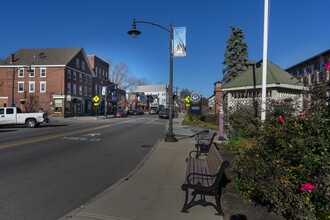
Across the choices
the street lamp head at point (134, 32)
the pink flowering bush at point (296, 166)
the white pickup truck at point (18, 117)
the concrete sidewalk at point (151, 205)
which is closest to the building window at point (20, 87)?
the white pickup truck at point (18, 117)

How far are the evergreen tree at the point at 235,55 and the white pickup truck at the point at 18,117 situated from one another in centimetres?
2482

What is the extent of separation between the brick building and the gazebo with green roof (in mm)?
45937

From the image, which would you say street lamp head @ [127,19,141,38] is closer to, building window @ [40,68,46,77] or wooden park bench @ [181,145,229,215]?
wooden park bench @ [181,145,229,215]

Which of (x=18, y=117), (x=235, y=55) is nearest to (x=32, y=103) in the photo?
(x=18, y=117)

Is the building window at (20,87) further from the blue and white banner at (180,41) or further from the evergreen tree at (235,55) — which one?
the blue and white banner at (180,41)

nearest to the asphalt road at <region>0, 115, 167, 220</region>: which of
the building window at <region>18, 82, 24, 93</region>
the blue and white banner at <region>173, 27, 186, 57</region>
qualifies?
the blue and white banner at <region>173, 27, 186, 57</region>

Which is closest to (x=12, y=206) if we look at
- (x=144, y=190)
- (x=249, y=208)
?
(x=144, y=190)

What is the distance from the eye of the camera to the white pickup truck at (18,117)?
2711 centimetres

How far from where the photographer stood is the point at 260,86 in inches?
533

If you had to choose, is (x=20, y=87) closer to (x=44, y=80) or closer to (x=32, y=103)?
(x=44, y=80)

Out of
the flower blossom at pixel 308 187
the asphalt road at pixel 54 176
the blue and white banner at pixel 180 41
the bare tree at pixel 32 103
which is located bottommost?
the asphalt road at pixel 54 176

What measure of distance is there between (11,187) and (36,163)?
3082 mm

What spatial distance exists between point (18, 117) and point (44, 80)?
32772 millimetres

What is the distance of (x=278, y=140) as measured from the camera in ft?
15.8
